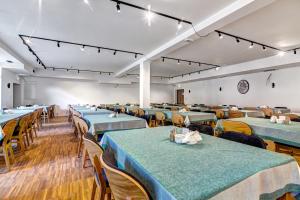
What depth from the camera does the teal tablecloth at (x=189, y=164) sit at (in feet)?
2.75

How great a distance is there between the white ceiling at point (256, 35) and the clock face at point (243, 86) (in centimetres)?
197

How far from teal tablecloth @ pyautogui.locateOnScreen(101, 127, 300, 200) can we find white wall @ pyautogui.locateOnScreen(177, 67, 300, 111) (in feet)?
25.9

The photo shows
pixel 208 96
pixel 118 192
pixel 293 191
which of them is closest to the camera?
pixel 118 192

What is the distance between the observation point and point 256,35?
4766 mm

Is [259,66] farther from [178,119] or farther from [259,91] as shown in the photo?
[178,119]

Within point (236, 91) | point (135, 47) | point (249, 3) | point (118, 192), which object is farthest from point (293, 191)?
point (236, 91)

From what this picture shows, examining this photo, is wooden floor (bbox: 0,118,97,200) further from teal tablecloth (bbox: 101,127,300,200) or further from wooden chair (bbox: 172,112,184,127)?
wooden chair (bbox: 172,112,184,127)

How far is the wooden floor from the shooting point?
2188 millimetres

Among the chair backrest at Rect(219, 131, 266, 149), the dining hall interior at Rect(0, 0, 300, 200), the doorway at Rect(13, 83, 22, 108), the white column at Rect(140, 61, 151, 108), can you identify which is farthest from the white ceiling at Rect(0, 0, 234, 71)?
the doorway at Rect(13, 83, 22, 108)

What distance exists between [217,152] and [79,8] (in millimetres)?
3633

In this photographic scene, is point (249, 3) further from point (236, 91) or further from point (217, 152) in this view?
point (236, 91)

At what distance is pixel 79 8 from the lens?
3.37m

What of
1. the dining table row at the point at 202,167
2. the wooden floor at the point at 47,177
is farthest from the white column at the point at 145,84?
the dining table row at the point at 202,167

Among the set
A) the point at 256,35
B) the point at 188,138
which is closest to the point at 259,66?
the point at 256,35
